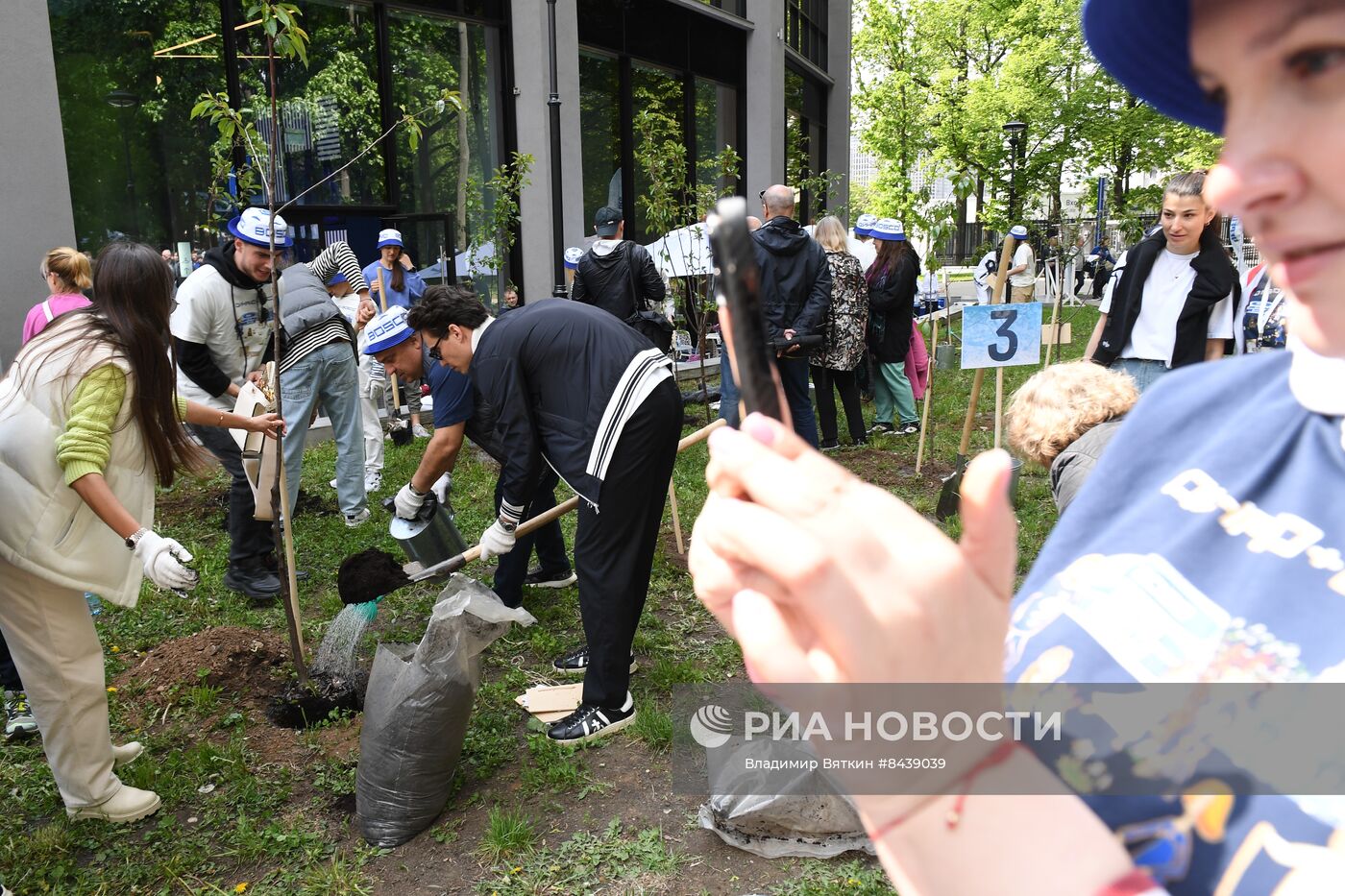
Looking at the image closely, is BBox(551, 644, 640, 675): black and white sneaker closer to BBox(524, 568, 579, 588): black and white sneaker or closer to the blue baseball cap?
BBox(524, 568, 579, 588): black and white sneaker

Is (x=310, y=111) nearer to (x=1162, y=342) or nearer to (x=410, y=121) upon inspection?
(x=410, y=121)

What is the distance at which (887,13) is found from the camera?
24.2 meters

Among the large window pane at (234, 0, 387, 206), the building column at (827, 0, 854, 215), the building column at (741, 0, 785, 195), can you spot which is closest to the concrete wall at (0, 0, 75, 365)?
the large window pane at (234, 0, 387, 206)

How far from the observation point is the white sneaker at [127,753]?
3844 millimetres

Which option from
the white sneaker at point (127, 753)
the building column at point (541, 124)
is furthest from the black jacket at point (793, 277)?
the white sneaker at point (127, 753)

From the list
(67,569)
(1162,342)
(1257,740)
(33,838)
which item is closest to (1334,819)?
(1257,740)

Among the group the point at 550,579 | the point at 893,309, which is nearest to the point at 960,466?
the point at 893,309

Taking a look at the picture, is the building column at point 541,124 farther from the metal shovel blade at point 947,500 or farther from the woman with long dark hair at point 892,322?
the metal shovel blade at point 947,500

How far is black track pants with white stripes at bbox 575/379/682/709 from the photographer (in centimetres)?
389

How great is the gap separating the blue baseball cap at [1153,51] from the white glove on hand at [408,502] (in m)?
4.07

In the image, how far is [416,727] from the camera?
11.0 feet

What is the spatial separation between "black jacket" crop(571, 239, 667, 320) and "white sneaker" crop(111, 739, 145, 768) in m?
5.08

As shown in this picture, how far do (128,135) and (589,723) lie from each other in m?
7.56

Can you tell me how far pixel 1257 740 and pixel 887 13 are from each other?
26.7 metres
